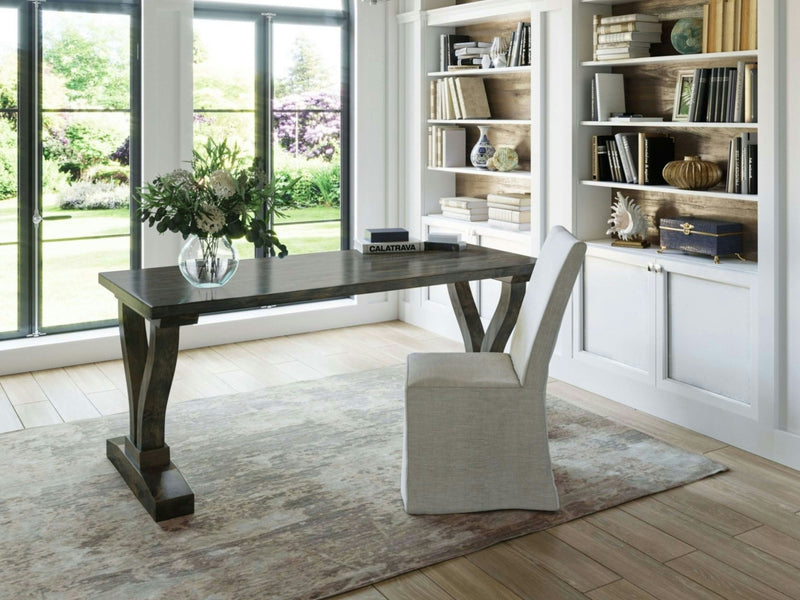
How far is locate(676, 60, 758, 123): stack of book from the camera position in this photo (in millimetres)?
3771

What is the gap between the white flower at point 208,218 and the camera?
3404 millimetres

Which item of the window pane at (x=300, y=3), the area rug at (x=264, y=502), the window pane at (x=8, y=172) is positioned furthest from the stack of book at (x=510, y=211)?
the window pane at (x=8, y=172)

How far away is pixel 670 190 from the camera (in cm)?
421

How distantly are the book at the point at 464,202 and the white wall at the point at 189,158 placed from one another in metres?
0.53

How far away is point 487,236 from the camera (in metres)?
5.50

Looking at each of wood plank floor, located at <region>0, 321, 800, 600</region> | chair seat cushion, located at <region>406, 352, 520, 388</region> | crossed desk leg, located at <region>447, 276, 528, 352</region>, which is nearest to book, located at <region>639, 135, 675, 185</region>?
crossed desk leg, located at <region>447, 276, 528, 352</region>

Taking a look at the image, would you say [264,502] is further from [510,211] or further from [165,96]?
[165,96]

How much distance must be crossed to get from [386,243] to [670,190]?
4.39ft

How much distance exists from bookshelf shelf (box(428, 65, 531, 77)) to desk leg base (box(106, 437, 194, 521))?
2.97 meters

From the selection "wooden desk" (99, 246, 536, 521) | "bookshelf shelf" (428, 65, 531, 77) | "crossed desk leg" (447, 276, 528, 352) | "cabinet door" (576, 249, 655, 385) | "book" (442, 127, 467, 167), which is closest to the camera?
"wooden desk" (99, 246, 536, 521)

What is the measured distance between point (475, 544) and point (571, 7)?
2.86 m

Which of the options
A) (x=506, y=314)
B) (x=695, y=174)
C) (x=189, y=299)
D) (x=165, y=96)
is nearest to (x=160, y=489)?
(x=189, y=299)

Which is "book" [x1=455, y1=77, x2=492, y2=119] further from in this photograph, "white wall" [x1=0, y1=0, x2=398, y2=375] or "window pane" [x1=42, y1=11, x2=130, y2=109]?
"window pane" [x1=42, y1=11, x2=130, y2=109]

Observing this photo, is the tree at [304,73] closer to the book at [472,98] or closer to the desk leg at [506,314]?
the book at [472,98]
